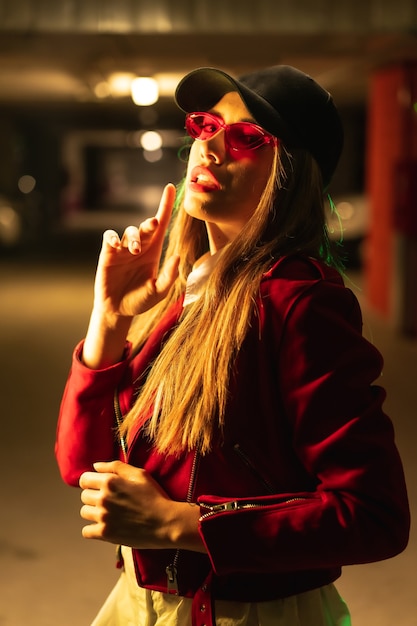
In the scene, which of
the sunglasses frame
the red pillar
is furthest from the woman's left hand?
the red pillar

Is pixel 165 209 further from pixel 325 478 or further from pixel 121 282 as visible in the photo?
pixel 325 478

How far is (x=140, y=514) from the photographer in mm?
1186

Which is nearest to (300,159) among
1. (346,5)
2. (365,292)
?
(346,5)

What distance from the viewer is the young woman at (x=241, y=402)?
114 centimetres

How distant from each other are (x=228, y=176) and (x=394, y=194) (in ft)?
26.7

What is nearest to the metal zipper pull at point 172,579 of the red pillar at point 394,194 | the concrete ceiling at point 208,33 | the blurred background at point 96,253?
the blurred background at point 96,253

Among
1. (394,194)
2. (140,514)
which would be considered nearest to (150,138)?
(394,194)

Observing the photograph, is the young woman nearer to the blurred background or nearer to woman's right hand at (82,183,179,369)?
woman's right hand at (82,183,179,369)

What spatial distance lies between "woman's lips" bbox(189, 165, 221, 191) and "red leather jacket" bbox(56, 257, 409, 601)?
0.57ft

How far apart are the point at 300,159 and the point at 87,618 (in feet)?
8.56

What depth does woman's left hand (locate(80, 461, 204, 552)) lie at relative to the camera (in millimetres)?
1179

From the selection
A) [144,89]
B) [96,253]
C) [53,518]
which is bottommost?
[53,518]

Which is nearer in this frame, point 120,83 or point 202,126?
point 202,126

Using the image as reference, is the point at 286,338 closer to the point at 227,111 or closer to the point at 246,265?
the point at 246,265
